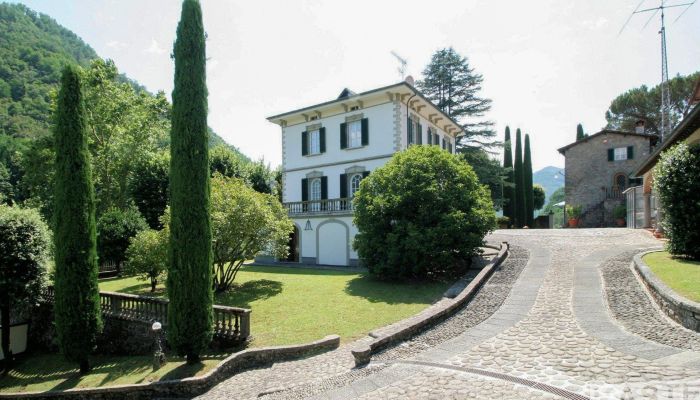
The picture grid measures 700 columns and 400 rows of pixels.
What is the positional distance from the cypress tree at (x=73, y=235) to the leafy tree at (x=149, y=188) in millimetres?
20866

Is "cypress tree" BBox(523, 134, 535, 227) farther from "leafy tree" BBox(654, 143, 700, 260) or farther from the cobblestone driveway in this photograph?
the cobblestone driveway

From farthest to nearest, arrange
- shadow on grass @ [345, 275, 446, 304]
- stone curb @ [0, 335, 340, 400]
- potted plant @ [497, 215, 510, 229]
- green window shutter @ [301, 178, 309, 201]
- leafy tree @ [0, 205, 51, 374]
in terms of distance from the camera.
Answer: potted plant @ [497, 215, 510, 229] → green window shutter @ [301, 178, 309, 201] → shadow on grass @ [345, 275, 446, 304] → leafy tree @ [0, 205, 51, 374] → stone curb @ [0, 335, 340, 400]

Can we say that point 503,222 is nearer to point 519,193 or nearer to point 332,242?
point 519,193

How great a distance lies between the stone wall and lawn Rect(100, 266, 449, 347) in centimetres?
2879

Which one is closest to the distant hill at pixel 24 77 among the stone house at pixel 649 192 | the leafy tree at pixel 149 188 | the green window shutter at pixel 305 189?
the leafy tree at pixel 149 188

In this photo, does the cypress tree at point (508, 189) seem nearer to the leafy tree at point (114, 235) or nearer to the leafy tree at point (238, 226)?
the leafy tree at point (238, 226)

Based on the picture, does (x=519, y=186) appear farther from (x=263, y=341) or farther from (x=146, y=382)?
(x=146, y=382)

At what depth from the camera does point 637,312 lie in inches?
355

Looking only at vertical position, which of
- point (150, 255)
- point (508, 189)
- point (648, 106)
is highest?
point (648, 106)

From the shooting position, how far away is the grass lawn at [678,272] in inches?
342

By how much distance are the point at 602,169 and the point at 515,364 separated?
119 feet

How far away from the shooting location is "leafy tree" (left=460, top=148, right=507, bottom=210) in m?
34.6

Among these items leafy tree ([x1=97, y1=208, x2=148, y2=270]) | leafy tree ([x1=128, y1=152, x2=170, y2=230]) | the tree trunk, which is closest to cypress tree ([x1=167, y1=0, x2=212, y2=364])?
the tree trunk

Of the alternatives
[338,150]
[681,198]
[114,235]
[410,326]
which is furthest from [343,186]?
[681,198]
